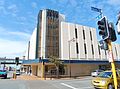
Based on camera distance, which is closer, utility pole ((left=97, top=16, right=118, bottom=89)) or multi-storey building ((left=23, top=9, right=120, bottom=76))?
utility pole ((left=97, top=16, right=118, bottom=89))

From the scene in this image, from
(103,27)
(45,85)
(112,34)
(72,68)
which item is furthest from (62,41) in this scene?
(112,34)

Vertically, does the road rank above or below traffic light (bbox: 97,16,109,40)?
below

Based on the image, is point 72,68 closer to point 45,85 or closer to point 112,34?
point 45,85

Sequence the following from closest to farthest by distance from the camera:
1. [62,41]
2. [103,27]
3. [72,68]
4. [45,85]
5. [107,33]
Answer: [107,33] → [103,27] → [45,85] → [72,68] → [62,41]

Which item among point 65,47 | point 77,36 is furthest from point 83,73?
point 77,36

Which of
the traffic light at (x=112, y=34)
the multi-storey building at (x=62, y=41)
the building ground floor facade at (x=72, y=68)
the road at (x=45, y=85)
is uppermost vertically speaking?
the multi-storey building at (x=62, y=41)

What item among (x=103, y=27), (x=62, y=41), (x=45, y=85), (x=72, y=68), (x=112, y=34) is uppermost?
(x=62, y=41)

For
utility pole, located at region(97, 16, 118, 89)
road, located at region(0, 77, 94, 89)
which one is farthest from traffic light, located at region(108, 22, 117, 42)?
road, located at region(0, 77, 94, 89)

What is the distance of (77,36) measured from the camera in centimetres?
5303

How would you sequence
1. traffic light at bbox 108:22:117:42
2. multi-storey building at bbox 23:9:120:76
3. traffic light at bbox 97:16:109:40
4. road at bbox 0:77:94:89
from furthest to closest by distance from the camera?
multi-storey building at bbox 23:9:120:76 < road at bbox 0:77:94:89 < traffic light at bbox 97:16:109:40 < traffic light at bbox 108:22:117:42

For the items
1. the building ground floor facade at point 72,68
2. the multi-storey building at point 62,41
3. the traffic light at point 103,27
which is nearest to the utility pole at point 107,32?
the traffic light at point 103,27

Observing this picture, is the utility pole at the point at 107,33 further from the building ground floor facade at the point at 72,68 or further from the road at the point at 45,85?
the building ground floor facade at the point at 72,68

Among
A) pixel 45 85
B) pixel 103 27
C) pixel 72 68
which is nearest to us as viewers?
pixel 103 27

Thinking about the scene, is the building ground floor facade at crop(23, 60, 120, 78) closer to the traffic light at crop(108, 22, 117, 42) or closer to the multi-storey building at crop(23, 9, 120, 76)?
the multi-storey building at crop(23, 9, 120, 76)
